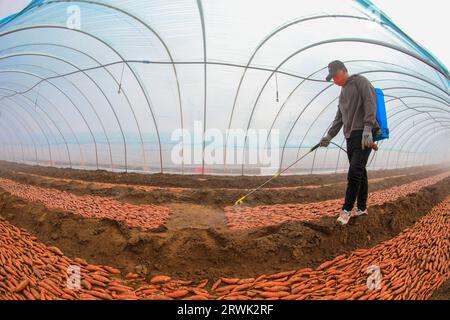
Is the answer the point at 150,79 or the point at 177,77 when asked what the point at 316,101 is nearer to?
the point at 177,77

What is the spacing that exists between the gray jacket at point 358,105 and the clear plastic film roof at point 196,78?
97 centimetres

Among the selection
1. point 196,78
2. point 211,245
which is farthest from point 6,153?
point 211,245

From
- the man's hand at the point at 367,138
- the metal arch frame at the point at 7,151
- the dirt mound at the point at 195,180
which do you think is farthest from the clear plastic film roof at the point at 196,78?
the metal arch frame at the point at 7,151

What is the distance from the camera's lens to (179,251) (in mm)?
1816

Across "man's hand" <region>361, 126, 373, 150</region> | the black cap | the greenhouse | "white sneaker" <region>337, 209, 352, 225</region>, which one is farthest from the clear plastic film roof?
"white sneaker" <region>337, 209, 352, 225</region>

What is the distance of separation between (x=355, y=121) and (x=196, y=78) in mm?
4954

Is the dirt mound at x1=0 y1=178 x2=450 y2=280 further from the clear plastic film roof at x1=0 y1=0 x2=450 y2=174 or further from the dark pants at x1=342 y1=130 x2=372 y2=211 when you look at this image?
the clear plastic film roof at x1=0 y1=0 x2=450 y2=174

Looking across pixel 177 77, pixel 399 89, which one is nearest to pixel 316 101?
pixel 399 89

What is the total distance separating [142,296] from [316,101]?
7936 millimetres

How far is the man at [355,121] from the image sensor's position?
A: 2094 millimetres

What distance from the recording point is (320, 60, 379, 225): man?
2.09 metres

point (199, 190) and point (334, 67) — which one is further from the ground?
point (334, 67)

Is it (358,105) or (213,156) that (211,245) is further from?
(213,156)

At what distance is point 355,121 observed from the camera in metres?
2.25
